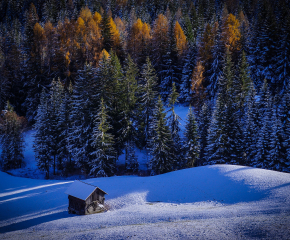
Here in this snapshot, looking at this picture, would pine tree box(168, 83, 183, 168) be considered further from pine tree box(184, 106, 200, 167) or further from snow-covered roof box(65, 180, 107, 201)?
snow-covered roof box(65, 180, 107, 201)

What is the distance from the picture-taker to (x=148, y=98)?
32.7m

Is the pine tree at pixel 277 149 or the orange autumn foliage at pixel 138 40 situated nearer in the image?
the pine tree at pixel 277 149

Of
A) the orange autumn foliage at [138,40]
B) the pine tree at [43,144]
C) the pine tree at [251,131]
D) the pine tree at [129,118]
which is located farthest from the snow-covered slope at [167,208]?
the orange autumn foliage at [138,40]

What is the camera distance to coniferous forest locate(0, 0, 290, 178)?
29.3m

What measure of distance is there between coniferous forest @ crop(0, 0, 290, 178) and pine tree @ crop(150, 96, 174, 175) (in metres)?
0.14

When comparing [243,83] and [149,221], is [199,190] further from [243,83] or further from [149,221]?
[243,83]

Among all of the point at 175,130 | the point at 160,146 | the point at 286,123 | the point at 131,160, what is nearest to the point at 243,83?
the point at 286,123

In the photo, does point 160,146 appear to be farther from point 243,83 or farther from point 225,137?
point 243,83

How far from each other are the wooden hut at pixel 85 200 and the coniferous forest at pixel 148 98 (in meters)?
9.02

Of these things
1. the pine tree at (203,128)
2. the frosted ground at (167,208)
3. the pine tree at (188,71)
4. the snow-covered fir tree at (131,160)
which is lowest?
the frosted ground at (167,208)

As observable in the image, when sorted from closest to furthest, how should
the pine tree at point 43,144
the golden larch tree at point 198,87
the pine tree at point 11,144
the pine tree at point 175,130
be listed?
the pine tree at point 175,130
the pine tree at point 43,144
the pine tree at point 11,144
the golden larch tree at point 198,87

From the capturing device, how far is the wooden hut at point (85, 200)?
59.9 feet

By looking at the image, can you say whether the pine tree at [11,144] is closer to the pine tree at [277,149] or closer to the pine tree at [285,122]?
the pine tree at [277,149]

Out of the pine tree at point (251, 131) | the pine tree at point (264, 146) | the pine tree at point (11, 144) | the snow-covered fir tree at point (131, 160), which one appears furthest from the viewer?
the pine tree at point (11, 144)
